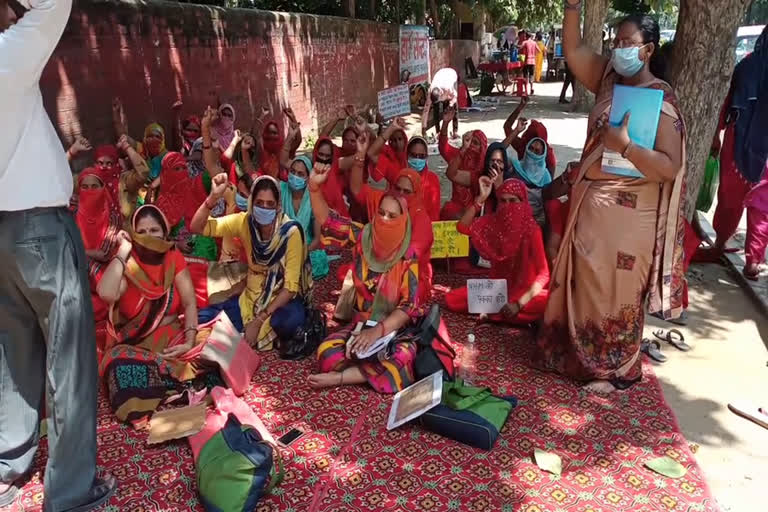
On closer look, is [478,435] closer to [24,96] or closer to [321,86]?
[24,96]

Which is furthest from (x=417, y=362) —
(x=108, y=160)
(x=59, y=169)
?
(x=108, y=160)

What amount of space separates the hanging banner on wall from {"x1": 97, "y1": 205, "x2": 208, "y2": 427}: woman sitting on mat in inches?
464

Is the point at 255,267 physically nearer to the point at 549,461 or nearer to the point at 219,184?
the point at 219,184

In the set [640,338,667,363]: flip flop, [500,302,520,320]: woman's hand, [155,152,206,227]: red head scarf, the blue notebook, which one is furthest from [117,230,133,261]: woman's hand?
[640,338,667,363]: flip flop

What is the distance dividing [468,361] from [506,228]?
1.03 m

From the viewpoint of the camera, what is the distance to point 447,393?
3172 millimetres

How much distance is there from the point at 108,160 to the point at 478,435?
141 inches

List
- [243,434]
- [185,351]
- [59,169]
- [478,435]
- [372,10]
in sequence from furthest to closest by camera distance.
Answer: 1. [372,10]
2. [185,351]
3. [478,435]
4. [243,434]
5. [59,169]

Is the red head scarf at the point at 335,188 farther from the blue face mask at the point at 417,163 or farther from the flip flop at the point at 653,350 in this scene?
the flip flop at the point at 653,350

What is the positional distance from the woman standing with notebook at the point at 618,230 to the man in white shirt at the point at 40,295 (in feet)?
7.92

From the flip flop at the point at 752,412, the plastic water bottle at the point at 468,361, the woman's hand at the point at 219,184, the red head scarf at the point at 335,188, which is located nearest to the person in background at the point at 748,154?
the flip flop at the point at 752,412

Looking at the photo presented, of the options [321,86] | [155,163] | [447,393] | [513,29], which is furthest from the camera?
[513,29]

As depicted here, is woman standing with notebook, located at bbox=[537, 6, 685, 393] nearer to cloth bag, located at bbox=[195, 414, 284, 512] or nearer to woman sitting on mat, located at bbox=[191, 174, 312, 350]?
woman sitting on mat, located at bbox=[191, 174, 312, 350]

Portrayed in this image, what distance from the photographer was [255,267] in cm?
396
